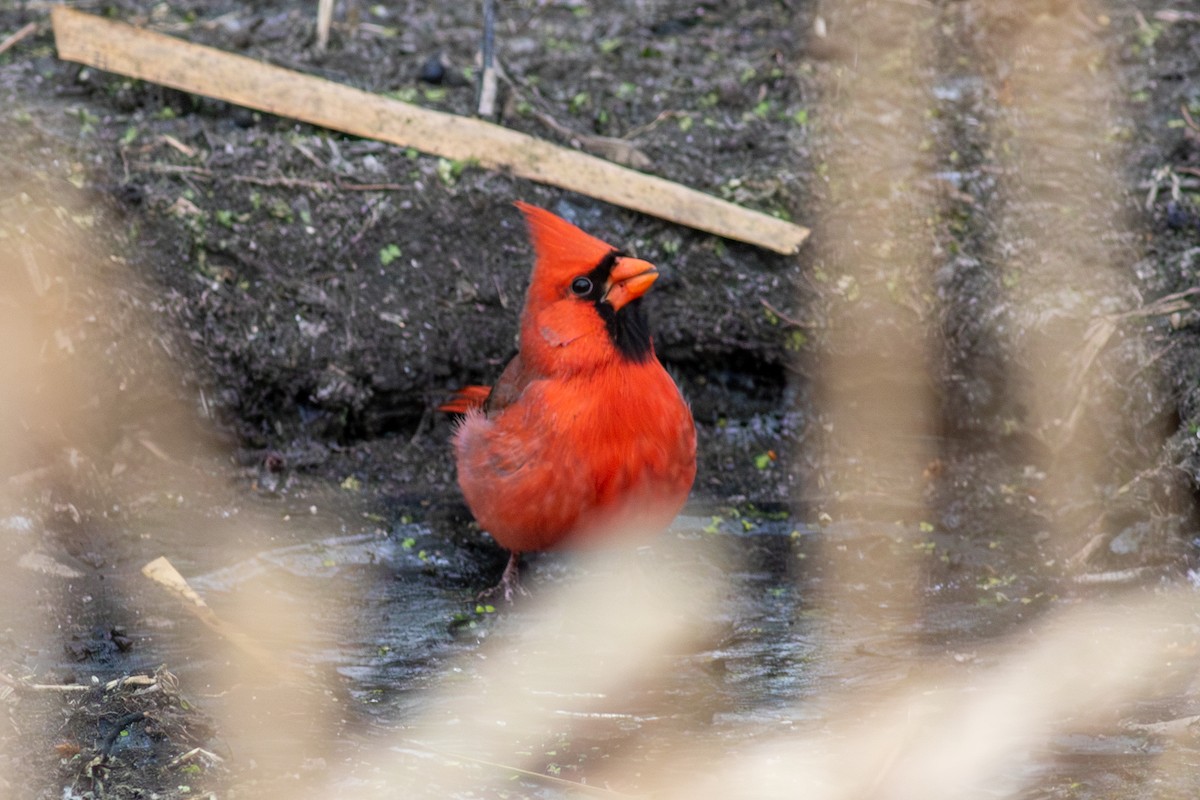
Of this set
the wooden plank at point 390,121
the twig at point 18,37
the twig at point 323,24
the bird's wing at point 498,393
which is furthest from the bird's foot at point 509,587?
the twig at point 18,37

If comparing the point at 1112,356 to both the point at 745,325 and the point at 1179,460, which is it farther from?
the point at 745,325

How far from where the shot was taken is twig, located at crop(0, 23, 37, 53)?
5.82 meters

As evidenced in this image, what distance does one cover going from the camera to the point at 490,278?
514cm

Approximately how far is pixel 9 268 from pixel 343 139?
1.47m

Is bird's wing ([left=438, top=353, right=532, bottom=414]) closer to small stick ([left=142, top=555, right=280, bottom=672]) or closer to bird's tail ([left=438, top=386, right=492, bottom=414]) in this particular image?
bird's tail ([left=438, top=386, right=492, bottom=414])

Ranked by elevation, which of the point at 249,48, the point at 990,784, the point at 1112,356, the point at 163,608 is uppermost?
the point at 249,48

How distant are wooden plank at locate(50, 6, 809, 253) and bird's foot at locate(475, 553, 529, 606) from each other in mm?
1604

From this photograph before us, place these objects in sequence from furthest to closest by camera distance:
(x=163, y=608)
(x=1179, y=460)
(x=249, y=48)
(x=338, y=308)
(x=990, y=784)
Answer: (x=249, y=48), (x=338, y=308), (x=1179, y=460), (x=163, y=608), (x=990, y=784)

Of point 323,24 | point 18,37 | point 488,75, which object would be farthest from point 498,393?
point 18,37

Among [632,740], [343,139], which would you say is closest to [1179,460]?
[632,740]

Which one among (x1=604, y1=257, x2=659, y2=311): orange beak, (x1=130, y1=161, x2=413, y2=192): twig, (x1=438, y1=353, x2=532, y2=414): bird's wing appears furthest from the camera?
(x1=130, y1=161, x2=413, y2=192): twig

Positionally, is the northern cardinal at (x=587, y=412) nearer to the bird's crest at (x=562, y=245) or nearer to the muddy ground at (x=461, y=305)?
the bird's crest at (x=562, y=245)

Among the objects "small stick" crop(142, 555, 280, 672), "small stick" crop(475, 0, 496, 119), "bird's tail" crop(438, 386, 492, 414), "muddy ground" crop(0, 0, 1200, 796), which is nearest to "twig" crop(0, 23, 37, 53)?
"muddy ground" crop(0, 0, 1200, 796)

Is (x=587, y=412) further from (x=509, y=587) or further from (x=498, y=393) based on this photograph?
(x=509, y=587)
